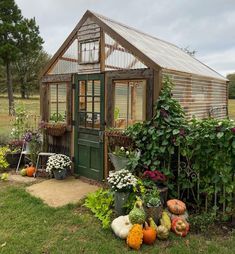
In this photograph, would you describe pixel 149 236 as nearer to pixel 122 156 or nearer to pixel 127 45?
pixel 122 156

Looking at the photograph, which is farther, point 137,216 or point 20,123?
point 20,123

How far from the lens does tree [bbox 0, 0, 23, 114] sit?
53.3ft

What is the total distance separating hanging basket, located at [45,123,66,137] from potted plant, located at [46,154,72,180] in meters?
0.62

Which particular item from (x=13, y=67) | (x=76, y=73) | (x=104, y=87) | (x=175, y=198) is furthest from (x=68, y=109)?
(x=13, y=67)

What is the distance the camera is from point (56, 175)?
20.3ft

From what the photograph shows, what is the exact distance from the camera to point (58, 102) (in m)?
6.87

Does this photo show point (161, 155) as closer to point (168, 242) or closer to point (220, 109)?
point (168, 242)

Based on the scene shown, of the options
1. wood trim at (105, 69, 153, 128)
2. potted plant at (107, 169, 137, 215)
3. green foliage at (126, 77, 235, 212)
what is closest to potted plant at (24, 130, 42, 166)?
wood trim at (105, 69, 153, 128)

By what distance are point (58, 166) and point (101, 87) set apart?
1940 mm

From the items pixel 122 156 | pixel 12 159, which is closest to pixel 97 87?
pixel 122 156

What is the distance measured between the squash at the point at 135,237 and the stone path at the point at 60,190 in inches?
66.3

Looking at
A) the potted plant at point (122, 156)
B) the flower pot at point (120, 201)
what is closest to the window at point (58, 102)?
the potted plant at point (122, 156)

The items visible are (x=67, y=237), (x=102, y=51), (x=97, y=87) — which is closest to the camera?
(x=67, y=237)

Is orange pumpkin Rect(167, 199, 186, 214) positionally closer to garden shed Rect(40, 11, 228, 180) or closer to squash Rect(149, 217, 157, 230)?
squash Rect(149, 217, 157, 230)
